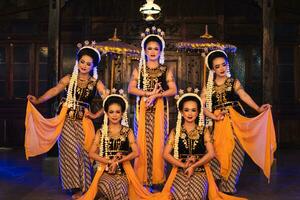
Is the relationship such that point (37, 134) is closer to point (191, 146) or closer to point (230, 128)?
point (191, 146)

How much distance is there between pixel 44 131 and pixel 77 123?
42 centimetres

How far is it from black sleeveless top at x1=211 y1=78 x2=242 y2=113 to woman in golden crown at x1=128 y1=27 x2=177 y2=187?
18.5 inches

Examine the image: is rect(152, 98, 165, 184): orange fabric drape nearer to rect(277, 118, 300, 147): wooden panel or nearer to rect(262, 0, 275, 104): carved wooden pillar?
rect(262, 0, 275, 104): carved wooden pillar

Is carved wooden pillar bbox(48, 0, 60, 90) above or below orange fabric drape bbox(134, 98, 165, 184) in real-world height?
above

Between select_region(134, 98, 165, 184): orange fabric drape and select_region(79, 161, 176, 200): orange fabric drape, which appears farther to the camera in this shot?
select_region(134, 98, 165, 184): orange fabric drape

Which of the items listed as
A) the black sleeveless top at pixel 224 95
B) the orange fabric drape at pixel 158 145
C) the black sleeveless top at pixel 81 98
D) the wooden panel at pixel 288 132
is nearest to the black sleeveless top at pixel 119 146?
the orange fabric drape at pixel 158 145

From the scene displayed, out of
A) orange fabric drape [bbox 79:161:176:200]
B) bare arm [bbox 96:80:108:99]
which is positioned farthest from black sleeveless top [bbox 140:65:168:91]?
orange fabric drape [bbox 79:161:176:200]

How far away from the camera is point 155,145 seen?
494 cm

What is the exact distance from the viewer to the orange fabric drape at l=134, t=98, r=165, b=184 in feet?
16.1

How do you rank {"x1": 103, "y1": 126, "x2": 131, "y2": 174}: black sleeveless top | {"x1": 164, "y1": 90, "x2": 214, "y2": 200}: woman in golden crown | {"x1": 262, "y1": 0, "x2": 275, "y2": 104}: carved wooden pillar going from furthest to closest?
1. {"x1": 262, "y1": 0, "x2": 275, "y2": 104}: carved wooden pillar
2. {"x1": 103, "y1": 126, "x2": 131, "y2": 174}: black sleeveless top
3. {"x1": 164, "y1": 90, "x2": 214, "y2": 200}: woman in golden crown

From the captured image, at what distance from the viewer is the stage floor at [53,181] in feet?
16.4

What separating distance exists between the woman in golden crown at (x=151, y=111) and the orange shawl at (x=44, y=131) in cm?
57

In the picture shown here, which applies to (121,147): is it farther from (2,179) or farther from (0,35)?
(0,35)

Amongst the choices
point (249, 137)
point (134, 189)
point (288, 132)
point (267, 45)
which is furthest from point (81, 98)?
point (288, 132)
